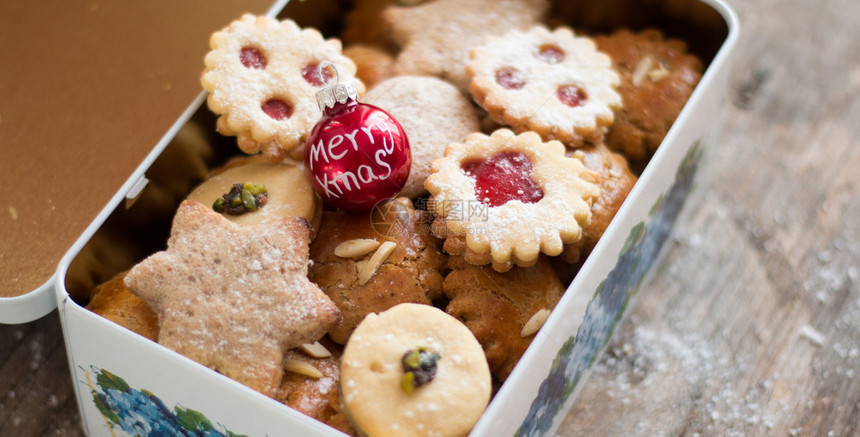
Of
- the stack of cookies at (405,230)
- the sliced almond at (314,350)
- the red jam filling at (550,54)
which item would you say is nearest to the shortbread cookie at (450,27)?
the stack of cookies at (405,230)

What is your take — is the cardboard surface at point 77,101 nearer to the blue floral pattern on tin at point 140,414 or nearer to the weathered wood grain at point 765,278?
the blue floral pattern on tin at point 140,414

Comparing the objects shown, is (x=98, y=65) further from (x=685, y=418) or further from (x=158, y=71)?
(x=685, y=418)

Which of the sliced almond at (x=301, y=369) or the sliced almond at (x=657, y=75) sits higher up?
the sliced almond at (x=657, y=75)

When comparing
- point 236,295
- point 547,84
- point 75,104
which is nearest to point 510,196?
point 547,84

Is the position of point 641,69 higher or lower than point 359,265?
higher

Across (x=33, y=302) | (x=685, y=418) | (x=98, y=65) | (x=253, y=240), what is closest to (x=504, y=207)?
(x=253, y=240)

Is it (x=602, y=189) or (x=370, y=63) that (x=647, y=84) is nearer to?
(x=602, y=189)
